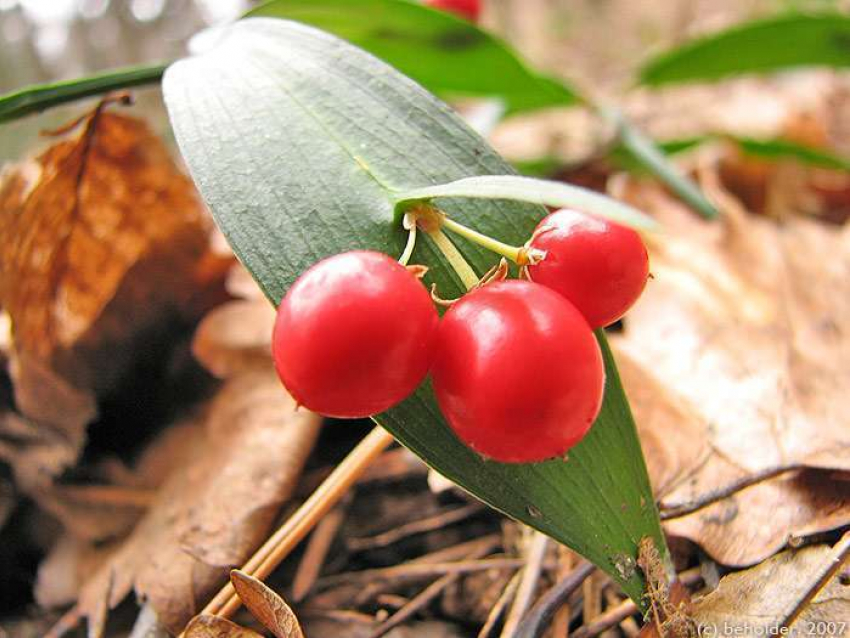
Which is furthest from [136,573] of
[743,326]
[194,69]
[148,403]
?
[743,326]

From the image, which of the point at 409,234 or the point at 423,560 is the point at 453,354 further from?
the point at 423,560

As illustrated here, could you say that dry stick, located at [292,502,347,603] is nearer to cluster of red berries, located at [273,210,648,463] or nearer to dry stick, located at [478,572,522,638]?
dry stick, located at [478,572,522,638]

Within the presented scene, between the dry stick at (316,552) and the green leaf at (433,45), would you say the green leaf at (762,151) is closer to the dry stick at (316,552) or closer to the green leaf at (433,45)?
the green leaf at (433,45)

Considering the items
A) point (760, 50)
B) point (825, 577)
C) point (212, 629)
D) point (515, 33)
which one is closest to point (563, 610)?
point (825, 577)

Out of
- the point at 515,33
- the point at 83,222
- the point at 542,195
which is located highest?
the point at 542,195

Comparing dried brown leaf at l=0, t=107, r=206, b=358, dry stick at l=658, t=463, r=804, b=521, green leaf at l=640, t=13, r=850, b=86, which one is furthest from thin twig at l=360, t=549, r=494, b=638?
green leaf at l=640, t=13, r=850, b=86

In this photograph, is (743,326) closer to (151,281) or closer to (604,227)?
(604,227)
